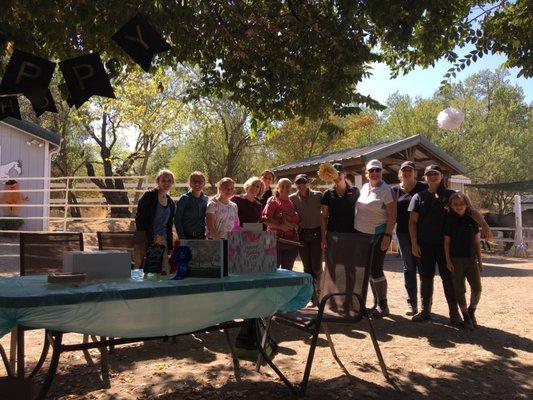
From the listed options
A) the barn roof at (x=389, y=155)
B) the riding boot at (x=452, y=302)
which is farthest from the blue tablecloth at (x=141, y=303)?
the barn roof at (x=389, y=155)

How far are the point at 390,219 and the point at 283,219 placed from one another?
130 cm

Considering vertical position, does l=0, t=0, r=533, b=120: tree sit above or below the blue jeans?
above

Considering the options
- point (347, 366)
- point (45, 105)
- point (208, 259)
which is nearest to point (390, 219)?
point (347, 366)

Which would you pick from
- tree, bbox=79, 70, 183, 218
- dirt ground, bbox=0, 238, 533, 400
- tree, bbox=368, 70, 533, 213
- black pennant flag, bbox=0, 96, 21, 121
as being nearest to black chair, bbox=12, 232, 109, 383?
dirt ground, bbox=0, 238, 533, 400

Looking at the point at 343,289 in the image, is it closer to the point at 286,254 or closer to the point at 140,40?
the point at 286,254

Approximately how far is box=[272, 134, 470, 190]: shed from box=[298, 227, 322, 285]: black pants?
23.9 ft

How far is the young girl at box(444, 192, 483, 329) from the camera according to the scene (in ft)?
18.3

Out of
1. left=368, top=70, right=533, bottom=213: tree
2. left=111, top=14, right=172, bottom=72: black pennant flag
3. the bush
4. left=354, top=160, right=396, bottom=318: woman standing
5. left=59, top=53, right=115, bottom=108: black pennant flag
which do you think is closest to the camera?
left=111, top=14, right=172, bottom=72: black pennant flag

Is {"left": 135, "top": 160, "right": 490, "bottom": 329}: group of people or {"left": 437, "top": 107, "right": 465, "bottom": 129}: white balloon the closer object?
{"left": 135, "top": 160, "right": 490, "bottom": 329}: group of people

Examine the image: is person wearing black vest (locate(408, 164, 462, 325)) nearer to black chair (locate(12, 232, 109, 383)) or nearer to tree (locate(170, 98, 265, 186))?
black chair (locate(12, 232, 109, 383))

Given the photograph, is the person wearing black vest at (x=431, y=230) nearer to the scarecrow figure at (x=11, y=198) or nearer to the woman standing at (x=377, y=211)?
the woman standing at (x=377, y=211)

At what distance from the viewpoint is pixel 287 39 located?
6129 mm

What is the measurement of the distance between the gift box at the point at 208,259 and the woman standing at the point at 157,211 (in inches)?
84.8

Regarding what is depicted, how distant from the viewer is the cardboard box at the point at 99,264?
3211mm
